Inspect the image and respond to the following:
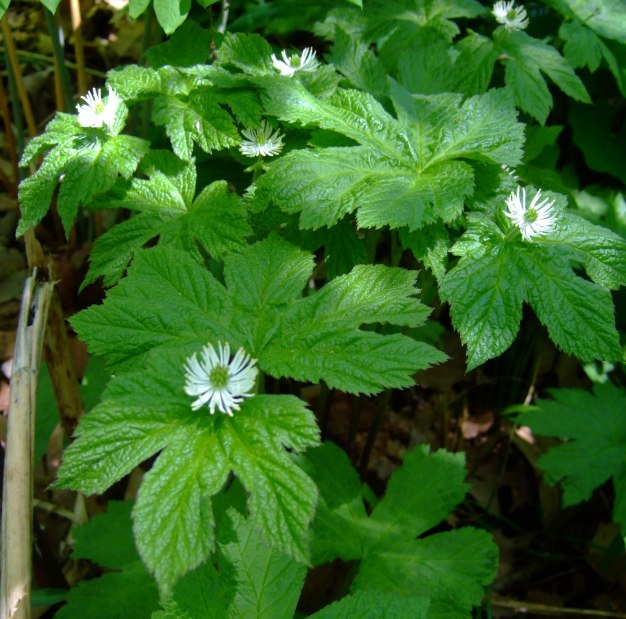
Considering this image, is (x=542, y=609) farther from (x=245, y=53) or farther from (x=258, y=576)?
(x=245, y=53)

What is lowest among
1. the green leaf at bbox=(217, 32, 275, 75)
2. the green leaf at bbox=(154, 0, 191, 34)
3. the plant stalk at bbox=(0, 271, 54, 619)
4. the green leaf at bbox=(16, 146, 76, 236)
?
the plant stalk at bbox=(0, 271, 54, 619)

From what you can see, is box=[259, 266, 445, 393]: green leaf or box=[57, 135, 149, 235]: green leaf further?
box=[57, 135, 149, 235]: green leaf

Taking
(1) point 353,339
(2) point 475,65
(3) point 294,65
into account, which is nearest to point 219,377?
(1) point 353,339

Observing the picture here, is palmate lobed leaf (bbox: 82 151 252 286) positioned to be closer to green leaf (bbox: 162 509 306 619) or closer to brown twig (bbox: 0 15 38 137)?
green leaf (bbox: 162 509 306 619)

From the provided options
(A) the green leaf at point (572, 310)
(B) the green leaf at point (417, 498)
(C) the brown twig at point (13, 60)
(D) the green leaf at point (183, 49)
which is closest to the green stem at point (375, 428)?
(B) the green leaf at point (417, 498)

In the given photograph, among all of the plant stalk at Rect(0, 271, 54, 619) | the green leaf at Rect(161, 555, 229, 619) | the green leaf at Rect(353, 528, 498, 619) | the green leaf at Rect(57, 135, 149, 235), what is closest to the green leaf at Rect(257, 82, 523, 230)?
the green leaf at Rect(57, 135, 149, 235)

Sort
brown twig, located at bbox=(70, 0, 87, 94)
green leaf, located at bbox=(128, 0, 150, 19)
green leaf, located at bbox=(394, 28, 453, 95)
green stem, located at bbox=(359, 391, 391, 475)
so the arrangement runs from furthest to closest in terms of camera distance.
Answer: brown twig, located at bbox=(70, 0, 87, 94) < green stem, located at bbox=(359, 391, 391, 475) < green leaf, located at bbox=(394, 28, 453, 95) < green leaf, located at bbox=(128, 0, 150, 19)

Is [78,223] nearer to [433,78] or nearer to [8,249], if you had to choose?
[8,249]
